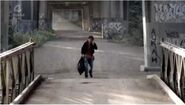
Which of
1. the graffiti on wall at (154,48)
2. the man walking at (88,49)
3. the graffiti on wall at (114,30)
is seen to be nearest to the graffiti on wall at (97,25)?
the graffiti on wall at (114,30)

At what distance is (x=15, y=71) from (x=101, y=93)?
1933 millimetres

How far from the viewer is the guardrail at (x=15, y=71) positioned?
7.04m

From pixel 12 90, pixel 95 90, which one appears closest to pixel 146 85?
pixel 95 90

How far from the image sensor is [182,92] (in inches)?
316

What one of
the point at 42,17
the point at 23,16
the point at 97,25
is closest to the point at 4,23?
the point at 23,16

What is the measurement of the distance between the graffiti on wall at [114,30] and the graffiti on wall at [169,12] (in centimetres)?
2285

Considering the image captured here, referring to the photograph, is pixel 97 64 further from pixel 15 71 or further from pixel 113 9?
pixel 113 9

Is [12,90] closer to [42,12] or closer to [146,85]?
[146,85]

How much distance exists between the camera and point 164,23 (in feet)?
52.7

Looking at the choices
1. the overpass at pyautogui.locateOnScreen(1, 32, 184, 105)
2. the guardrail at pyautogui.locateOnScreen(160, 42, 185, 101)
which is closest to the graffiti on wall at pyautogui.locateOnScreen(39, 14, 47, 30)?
the overpass at pyautogui.locateOnScreen(1, 32, 184, 105)

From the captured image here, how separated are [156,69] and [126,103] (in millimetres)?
8960

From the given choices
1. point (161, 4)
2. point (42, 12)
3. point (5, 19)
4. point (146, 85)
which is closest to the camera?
point (146, 85)

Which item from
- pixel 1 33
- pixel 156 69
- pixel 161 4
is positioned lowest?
pixel 156 69

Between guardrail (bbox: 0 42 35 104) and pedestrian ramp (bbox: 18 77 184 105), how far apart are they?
0.33 m
